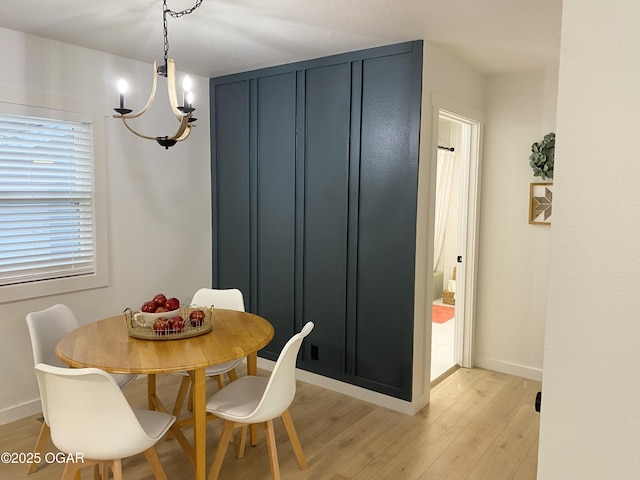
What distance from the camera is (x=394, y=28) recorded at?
2.94 metres

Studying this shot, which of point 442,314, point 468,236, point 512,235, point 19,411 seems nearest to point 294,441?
point 19,411

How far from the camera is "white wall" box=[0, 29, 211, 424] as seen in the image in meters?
3.18

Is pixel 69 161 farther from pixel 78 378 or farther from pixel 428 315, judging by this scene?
pixel 428 315

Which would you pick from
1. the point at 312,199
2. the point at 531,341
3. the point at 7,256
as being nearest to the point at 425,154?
the point at 312,199

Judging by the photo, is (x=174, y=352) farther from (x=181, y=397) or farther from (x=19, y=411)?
(x=19, y=411)

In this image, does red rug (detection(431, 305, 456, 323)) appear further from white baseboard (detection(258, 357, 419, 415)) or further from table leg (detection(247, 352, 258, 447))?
table leg (detection(247, 352, 258, 447))

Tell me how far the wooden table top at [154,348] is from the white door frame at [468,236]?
6.86ft

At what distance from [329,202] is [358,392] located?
1.41 meters

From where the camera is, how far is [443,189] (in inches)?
269

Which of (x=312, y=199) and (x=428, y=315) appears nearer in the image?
(x=428, y=315)

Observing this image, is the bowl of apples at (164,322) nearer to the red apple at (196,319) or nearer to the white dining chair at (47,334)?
the red apple at (196,319)

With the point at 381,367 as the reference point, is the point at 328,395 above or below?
below

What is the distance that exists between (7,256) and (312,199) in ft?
6.79

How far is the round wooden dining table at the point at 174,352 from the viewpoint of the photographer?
2.13 meters
